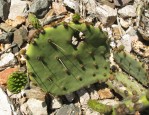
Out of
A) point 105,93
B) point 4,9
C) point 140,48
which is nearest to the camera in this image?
point 105,93

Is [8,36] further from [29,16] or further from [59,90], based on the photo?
[59,90]

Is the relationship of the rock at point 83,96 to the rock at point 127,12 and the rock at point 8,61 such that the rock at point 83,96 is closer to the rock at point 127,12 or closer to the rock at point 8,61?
the rock at point 8,61

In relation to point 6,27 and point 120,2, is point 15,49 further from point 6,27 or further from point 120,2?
point 120,2

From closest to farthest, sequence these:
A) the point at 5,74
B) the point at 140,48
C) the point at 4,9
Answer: the point at 5,74 < the point at 140,48 < the point at 4,9

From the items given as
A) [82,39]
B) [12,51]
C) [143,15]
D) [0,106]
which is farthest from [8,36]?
[143,15]

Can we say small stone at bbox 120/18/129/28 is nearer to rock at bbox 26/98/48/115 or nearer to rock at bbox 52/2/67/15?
rock at bbox 52/2/67/15

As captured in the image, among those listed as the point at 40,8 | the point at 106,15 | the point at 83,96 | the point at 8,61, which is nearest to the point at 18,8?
the point at 40,8
